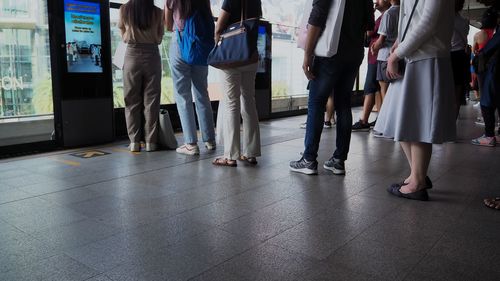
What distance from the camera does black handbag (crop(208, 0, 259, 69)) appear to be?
3195mm

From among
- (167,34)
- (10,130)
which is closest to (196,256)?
(10,130)

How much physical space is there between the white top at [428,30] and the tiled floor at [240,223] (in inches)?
34.2

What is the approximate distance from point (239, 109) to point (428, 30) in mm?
1551

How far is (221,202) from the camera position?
2.60 meters

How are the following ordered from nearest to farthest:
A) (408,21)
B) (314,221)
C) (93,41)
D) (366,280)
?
(366,280) < (314,221) < (408,21) < (93,41)

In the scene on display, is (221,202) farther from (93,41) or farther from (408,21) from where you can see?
(93,41)

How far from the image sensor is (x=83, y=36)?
14.5ft

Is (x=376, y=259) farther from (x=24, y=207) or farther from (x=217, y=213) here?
(x=24, y=207)

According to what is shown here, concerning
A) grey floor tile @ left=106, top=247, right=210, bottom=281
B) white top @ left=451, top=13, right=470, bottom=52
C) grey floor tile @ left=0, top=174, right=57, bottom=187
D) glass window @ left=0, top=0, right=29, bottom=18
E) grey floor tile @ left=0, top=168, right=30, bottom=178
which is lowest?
grey floor tile @ left=106, top=247, right=210, bottom=281

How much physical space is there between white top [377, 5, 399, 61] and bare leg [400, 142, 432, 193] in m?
2.16

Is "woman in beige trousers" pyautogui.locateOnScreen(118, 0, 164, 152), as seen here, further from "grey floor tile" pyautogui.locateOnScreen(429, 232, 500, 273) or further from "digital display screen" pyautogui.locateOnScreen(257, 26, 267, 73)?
"grey floor tile" pyautogui.locateOnScreen(429, 232, 500, 273)

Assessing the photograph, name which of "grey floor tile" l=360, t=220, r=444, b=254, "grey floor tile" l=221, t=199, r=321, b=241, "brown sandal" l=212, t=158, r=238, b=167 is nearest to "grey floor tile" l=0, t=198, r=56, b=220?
"grey floor tile" l=221, t=199, r=321, b=241

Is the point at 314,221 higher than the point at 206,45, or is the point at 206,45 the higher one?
the point at 206,45

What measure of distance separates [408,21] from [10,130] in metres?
3.64
